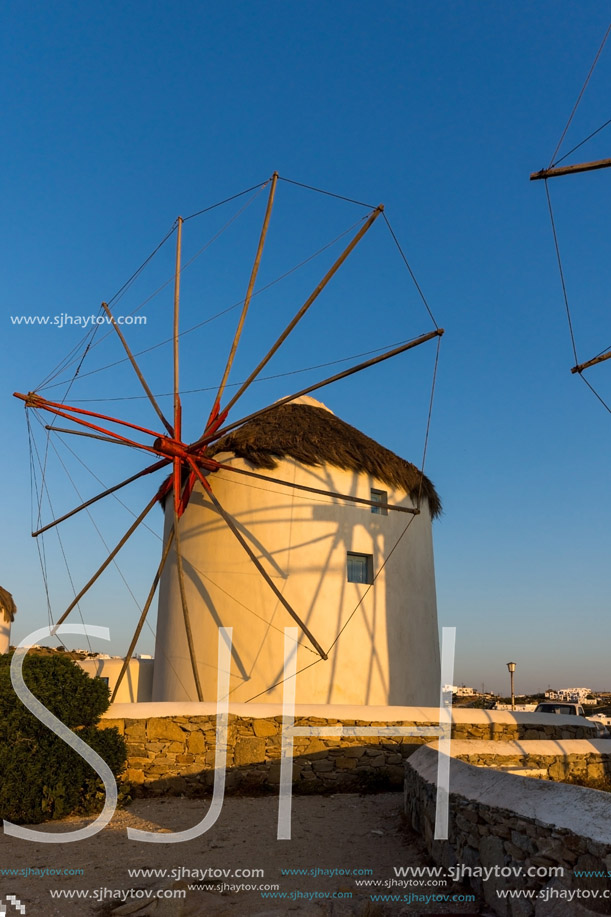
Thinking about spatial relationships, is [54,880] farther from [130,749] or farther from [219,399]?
[219,399]

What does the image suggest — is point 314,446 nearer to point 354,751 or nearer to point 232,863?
point 354,751

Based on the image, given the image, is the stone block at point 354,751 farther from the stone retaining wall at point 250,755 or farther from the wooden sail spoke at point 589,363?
the wooden sail spoke at point 589,363

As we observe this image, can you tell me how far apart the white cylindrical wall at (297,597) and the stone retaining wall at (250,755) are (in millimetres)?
2925

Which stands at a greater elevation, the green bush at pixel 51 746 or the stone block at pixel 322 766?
the green bush at pixel 51 746

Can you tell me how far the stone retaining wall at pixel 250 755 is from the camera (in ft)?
29.1


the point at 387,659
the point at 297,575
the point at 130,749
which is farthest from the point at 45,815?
the point at 387,659

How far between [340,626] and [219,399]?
467 cm

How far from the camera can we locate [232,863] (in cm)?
591

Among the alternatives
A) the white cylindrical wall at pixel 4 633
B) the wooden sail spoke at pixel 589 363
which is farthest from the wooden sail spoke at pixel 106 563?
the white cylindrical wall at pixel 4 633

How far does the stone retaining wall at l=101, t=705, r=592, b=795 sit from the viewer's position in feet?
29.1

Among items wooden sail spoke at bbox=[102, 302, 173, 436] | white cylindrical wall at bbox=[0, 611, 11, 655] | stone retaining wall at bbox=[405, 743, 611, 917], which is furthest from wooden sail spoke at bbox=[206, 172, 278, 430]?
white cylindrical wall at bbox=[0, 611, 11, 655]

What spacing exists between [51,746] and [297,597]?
17.7 ft

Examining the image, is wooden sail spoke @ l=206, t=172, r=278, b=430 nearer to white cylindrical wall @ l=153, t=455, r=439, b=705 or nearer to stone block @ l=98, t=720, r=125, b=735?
white cylindrical wall @ l=153, t=455, r=439, b=705

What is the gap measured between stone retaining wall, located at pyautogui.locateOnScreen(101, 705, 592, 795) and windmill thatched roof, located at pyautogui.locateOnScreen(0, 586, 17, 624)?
16576 millimetres
